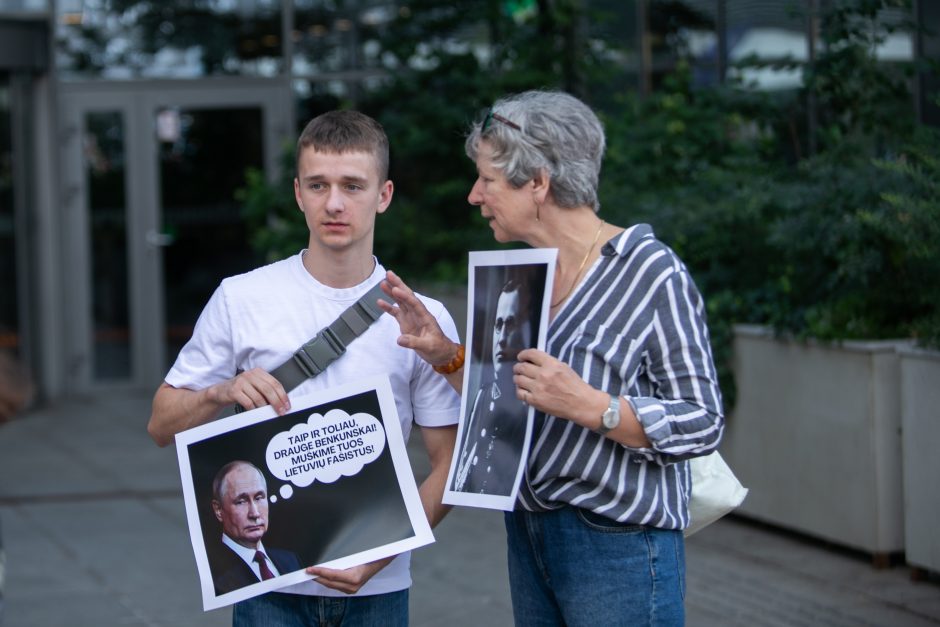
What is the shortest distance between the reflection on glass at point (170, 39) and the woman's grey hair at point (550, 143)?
10.5 metres

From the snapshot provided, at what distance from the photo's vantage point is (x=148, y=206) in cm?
1254

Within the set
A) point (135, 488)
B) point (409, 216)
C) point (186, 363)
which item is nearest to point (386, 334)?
point (186, 363)

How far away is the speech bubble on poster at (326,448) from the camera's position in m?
2.60

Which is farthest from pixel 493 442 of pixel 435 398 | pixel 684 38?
pixel 684 38

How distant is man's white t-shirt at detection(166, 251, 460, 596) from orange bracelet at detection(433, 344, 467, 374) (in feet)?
0.20

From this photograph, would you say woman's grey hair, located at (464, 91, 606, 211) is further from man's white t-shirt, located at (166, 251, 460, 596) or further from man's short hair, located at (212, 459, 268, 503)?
man's short hair, located at (212, 459, 268, 503)

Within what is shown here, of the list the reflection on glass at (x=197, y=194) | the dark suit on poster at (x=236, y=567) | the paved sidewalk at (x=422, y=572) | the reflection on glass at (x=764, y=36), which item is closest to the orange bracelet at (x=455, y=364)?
the dark suit on poster at (x=236, y=567)

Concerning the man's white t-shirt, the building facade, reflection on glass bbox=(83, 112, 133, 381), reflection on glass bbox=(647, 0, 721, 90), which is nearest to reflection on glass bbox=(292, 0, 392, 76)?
the building facade

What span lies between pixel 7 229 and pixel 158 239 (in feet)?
4.55

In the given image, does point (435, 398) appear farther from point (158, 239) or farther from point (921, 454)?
point (158, 239)

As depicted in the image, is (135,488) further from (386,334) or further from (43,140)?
(386,334)

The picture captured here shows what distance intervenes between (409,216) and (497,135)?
819 cm

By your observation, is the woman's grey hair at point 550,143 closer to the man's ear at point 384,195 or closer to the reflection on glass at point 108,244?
the man's ear at point 384,195

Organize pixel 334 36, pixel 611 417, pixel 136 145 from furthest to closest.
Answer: pixel 334 36
pixel 136 145
pixel 611 417
